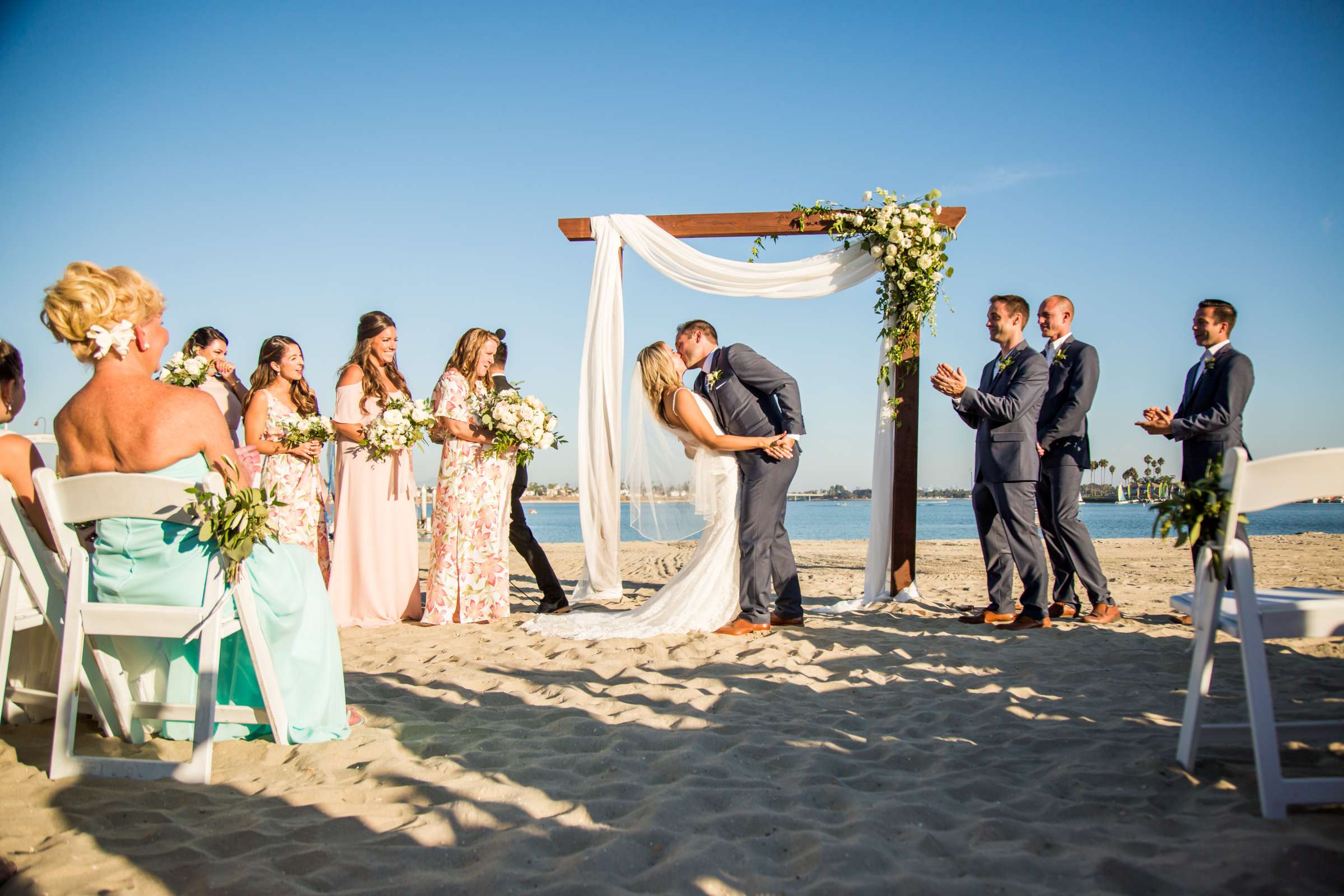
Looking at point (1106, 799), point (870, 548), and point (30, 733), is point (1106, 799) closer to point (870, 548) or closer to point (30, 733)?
point (30, 733)

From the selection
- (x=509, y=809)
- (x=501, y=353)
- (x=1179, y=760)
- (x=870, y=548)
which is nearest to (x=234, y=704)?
(x=509, y=809)

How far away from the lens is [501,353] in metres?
7.12

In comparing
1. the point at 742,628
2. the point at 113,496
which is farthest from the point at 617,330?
the point at 113,496

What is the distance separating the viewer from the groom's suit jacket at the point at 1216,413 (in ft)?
17.9

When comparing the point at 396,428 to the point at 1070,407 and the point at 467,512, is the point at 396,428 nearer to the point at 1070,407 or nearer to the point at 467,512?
the point at 467,512

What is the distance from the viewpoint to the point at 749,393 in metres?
6.02

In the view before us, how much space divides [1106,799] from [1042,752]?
49 centimetres

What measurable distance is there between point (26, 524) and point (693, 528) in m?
4.25

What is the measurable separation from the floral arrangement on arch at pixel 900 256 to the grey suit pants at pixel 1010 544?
135 centimetres

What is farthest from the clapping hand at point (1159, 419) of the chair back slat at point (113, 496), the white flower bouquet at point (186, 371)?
the white flower bouquet at point (186, 371)

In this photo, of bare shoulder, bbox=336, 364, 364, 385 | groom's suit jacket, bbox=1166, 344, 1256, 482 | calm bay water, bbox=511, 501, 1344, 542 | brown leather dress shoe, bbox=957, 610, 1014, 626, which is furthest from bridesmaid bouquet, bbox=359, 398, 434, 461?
calm bay water, bbox=511, 501, 1344, 542

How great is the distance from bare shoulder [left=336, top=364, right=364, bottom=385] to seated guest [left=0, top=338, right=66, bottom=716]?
2.76 metres

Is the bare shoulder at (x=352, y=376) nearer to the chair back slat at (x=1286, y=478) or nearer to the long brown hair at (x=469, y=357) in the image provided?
the long brown hair at (x=469, y=357)

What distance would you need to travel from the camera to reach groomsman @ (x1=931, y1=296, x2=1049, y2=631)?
582 cm
